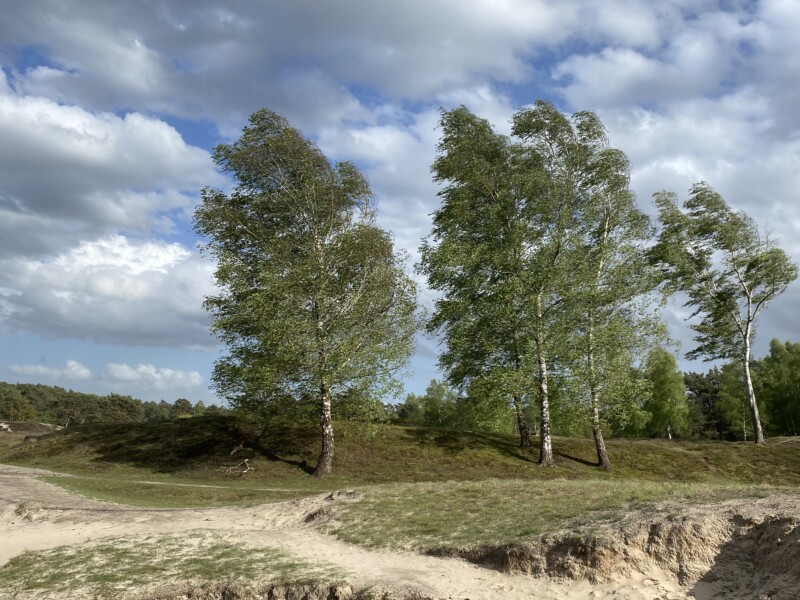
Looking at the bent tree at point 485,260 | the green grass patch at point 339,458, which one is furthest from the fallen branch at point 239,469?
the bent tree at point 485,260

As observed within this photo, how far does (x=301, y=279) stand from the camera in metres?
31.0

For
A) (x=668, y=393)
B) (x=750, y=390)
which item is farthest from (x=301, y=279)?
(x=668, y=393)

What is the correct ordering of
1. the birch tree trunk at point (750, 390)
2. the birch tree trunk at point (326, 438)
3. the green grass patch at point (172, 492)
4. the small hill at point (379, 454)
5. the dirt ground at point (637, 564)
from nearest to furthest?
1. the dirt ground at point (637, 564)
2. the green grass patch at point (172, 492)
3. the birch tree trunk at point (326, 438)
4. the small hill at point (379, 454)
5. the birch tree trunk at point (750, 390)

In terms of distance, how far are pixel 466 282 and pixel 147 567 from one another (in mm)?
24705

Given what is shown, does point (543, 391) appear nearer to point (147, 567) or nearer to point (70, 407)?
point (147, 567)

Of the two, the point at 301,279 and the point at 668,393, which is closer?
the point at 301,279

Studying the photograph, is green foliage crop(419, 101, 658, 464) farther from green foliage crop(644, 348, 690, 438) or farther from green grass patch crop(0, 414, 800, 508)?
green foliage crop(644, 348, 690, 438)

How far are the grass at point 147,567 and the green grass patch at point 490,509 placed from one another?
2689 millimetres

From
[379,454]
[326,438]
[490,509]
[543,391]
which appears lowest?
[490,509]

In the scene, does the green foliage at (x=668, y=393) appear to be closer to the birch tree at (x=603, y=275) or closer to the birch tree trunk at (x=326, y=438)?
the birch tree at (x=603, y=275)

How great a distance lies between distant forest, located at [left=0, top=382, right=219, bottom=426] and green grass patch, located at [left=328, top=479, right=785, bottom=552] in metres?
118

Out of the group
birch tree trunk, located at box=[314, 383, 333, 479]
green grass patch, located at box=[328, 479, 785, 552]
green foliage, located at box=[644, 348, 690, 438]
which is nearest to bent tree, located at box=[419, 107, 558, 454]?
birch tree trunk, located at box=[314, 383, 333, 479]

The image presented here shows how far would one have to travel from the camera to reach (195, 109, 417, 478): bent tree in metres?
30.8

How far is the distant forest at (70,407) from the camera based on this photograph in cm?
12879
